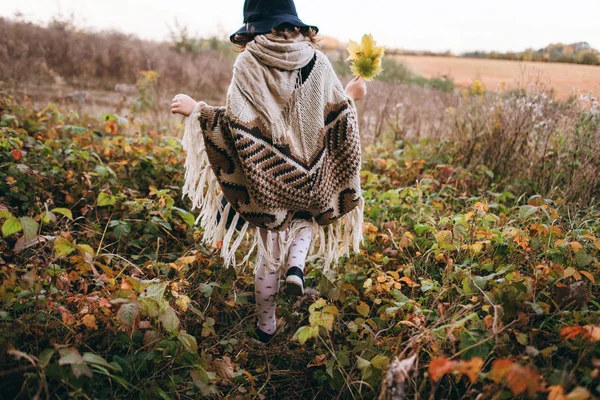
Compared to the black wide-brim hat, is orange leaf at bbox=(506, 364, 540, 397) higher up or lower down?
lower down

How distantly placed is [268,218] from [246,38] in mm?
919

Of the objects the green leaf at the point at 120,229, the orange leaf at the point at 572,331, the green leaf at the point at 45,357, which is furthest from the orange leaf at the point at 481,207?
the green leaf at the point at 45,357

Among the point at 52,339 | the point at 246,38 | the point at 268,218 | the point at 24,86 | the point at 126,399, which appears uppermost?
the point at 246,38

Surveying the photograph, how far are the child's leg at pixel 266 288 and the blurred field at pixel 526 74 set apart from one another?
9.75ft

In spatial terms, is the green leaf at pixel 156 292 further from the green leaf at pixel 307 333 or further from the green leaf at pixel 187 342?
the green leaf at pixel 307 333

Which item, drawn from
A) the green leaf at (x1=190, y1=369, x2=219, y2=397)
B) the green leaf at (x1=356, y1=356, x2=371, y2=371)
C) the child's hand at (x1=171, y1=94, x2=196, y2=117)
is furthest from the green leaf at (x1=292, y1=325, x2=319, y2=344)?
the child's hand at (x1=171, y1=94, x2=196, y2=117)

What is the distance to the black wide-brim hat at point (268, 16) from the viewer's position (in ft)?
6.59

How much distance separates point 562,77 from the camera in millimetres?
3867

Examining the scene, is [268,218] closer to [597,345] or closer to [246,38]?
[246,38]

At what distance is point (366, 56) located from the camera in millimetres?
2271

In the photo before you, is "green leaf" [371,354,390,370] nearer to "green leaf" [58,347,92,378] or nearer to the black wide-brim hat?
"green leaf" [58,347,92,378]

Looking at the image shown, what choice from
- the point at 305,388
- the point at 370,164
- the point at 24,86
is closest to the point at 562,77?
the point at 370,164

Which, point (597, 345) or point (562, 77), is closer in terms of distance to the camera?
point (597, 345)

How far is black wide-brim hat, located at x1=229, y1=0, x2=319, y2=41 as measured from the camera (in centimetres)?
201
